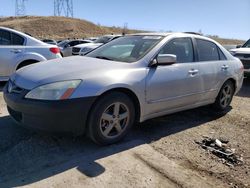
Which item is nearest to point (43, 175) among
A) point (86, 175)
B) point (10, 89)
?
point (86, 175)

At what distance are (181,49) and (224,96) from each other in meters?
1.64

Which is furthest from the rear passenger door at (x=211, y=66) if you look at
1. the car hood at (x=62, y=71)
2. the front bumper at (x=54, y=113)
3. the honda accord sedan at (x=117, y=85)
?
the front bumper at (x=54, y=113)

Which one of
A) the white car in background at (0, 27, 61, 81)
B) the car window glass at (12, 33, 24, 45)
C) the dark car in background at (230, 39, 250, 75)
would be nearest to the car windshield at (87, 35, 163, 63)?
the white car in background at (0, 27, 61, 81)

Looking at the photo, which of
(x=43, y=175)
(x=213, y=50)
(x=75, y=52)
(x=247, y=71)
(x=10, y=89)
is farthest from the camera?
(x=75, y=52)

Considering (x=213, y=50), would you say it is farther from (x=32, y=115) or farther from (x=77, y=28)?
(x=77, y=28)

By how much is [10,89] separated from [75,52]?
459 inches

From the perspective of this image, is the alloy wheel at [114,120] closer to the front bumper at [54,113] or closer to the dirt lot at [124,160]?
the dirt lot at [124,160]

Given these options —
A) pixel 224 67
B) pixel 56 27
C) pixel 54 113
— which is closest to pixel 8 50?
pixel 54 113

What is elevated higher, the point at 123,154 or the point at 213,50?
the point at 213,50

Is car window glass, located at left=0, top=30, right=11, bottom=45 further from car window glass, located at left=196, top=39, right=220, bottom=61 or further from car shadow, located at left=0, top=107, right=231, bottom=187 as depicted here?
car window glass, located at left=196, top=39, right=220, bottom=61

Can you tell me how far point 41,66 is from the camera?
4789 mm

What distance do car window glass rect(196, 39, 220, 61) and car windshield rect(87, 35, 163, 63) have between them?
0.94 m

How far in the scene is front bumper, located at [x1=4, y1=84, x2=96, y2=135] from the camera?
3992mm

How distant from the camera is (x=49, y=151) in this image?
4273 mm
